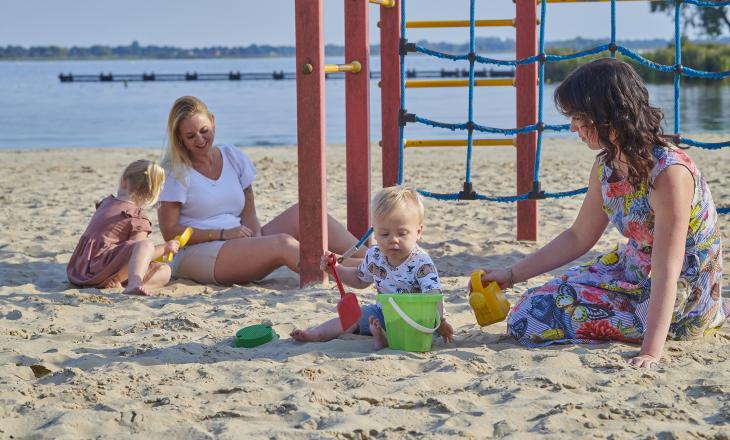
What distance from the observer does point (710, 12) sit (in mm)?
45875

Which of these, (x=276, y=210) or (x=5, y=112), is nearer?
(x=276, y=210)

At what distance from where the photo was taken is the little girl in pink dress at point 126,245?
4832 millimetres

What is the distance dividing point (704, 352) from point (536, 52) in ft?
9.89

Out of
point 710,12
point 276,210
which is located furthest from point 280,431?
point 710,12

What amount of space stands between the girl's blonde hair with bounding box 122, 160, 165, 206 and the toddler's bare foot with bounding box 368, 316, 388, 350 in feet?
6.07

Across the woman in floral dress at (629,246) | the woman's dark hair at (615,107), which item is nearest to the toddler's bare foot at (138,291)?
the woman in floral dress at (629,246)

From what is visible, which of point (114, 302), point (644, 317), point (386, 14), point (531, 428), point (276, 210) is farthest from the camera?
point (276, 210)

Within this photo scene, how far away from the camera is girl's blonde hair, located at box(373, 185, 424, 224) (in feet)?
11.6

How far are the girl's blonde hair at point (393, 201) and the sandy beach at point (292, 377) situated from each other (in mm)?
506

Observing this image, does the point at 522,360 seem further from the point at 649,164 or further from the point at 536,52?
the point at 536,52

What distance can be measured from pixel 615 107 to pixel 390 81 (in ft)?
8.57

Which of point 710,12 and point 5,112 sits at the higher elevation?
point 710,12

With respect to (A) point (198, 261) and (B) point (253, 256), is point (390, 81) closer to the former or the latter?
(B) point (253, 256)

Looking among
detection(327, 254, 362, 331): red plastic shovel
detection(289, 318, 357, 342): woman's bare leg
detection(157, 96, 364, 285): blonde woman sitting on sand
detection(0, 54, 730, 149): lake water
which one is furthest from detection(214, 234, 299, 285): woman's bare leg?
detection(0, 54, 730, 149): lake water
